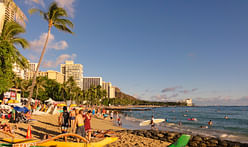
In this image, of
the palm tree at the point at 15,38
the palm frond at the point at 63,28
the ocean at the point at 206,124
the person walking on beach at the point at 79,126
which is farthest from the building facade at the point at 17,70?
the ocean at the point at 206,124

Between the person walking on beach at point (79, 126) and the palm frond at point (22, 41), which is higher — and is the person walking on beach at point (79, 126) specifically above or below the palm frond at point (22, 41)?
below

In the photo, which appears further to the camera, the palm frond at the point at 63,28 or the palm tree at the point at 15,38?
the palm frond at the point at 63,28

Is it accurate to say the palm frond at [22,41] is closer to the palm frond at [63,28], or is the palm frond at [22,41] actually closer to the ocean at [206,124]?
the palm frond at [63,28]

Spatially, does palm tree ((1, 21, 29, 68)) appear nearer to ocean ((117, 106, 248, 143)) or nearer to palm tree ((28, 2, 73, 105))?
palm tree ((28, 2, 73, 105))

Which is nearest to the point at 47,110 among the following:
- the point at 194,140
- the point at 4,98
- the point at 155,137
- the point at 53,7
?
the point at 4,98

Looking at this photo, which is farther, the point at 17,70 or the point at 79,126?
the point at 17,70

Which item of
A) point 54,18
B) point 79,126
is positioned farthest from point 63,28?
point 79,126

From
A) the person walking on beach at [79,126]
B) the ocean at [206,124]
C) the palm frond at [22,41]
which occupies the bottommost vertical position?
the ocean at [206,124]

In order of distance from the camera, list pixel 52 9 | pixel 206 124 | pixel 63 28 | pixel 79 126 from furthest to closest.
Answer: pixel 206 124 → pixel 63 28 → pixel 52 9 → pixel 79 126

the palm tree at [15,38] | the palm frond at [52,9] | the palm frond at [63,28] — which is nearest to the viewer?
the palm tree at [15,38]

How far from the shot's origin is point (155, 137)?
14.3m

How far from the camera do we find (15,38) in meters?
17.9

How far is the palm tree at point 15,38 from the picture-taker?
52.5ft

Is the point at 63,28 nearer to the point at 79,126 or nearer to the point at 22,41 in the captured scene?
the point at 22,41
